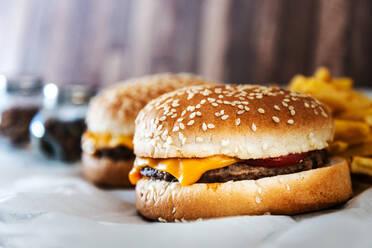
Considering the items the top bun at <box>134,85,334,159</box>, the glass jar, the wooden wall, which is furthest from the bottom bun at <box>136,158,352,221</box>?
the wooden wall

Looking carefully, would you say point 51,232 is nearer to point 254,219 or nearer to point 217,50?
point 254,219

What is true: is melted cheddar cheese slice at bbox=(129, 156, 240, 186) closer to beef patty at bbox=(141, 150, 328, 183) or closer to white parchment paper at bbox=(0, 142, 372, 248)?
beef patty at bbox=(141, 150, 328, 183)

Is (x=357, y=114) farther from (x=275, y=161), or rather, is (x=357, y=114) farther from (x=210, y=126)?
(x=210, y=126)

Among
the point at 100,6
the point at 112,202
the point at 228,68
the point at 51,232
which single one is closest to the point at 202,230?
the point at 51,232

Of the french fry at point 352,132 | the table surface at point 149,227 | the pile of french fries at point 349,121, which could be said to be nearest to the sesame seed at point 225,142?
the table surface at point 149,227

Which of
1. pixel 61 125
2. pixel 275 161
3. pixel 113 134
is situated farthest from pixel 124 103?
pixel 275 161

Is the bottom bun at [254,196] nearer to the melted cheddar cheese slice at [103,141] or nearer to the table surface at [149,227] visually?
the table surface at [149,227]

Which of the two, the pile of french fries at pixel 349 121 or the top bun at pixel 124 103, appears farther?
the top bun at pixel 124 103

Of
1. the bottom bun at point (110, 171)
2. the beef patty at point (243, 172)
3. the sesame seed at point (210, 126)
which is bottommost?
the bottom bun at point (110, 171)
